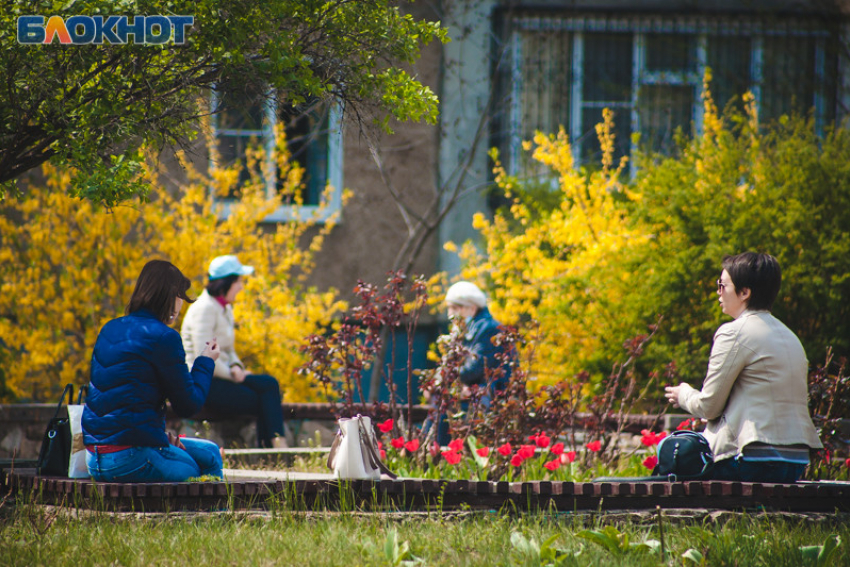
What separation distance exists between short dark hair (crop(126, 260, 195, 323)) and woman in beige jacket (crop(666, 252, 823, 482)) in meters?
2.43

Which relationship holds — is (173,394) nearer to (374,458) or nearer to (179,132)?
(374,458)

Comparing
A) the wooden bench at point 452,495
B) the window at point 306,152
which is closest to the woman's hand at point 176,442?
the wooden bench at point 452,495

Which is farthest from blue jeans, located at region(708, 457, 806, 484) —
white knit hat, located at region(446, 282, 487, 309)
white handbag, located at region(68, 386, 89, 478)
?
white knit hat, located at region(446, 282, 487, 309)

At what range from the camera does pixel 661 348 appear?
7.38m

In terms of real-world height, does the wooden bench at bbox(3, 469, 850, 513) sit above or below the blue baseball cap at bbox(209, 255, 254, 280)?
below

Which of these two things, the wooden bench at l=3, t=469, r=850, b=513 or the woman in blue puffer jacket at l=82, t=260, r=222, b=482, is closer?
the wooden bench at l=3, t=469, r=850, b=513

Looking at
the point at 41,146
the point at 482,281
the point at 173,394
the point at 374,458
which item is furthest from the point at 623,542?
the point at 482,281

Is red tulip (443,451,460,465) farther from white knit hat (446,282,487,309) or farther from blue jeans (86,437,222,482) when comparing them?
white knit hat (446,282,487,309)

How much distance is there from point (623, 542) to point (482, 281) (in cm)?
610

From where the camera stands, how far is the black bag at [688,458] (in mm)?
4648

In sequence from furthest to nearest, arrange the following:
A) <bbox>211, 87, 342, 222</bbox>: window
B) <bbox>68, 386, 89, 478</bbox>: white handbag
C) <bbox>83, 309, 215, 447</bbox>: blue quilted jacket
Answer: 1. <bbox>211, 87, 342, 222</bbox>: window
2. <bbox>68, 386, 89, 478</bbox>: white handbag
3. <bbox>83, 309, 215, 447</bbox>: blue quilted jacket

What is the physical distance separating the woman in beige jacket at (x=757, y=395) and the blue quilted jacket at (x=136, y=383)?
7.72ft

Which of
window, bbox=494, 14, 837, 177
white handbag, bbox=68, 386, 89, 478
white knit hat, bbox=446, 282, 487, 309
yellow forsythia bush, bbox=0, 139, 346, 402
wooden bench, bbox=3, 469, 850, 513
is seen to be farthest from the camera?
window, bbox=494, 14, 837, 177

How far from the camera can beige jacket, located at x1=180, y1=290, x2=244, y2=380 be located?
281 inches
